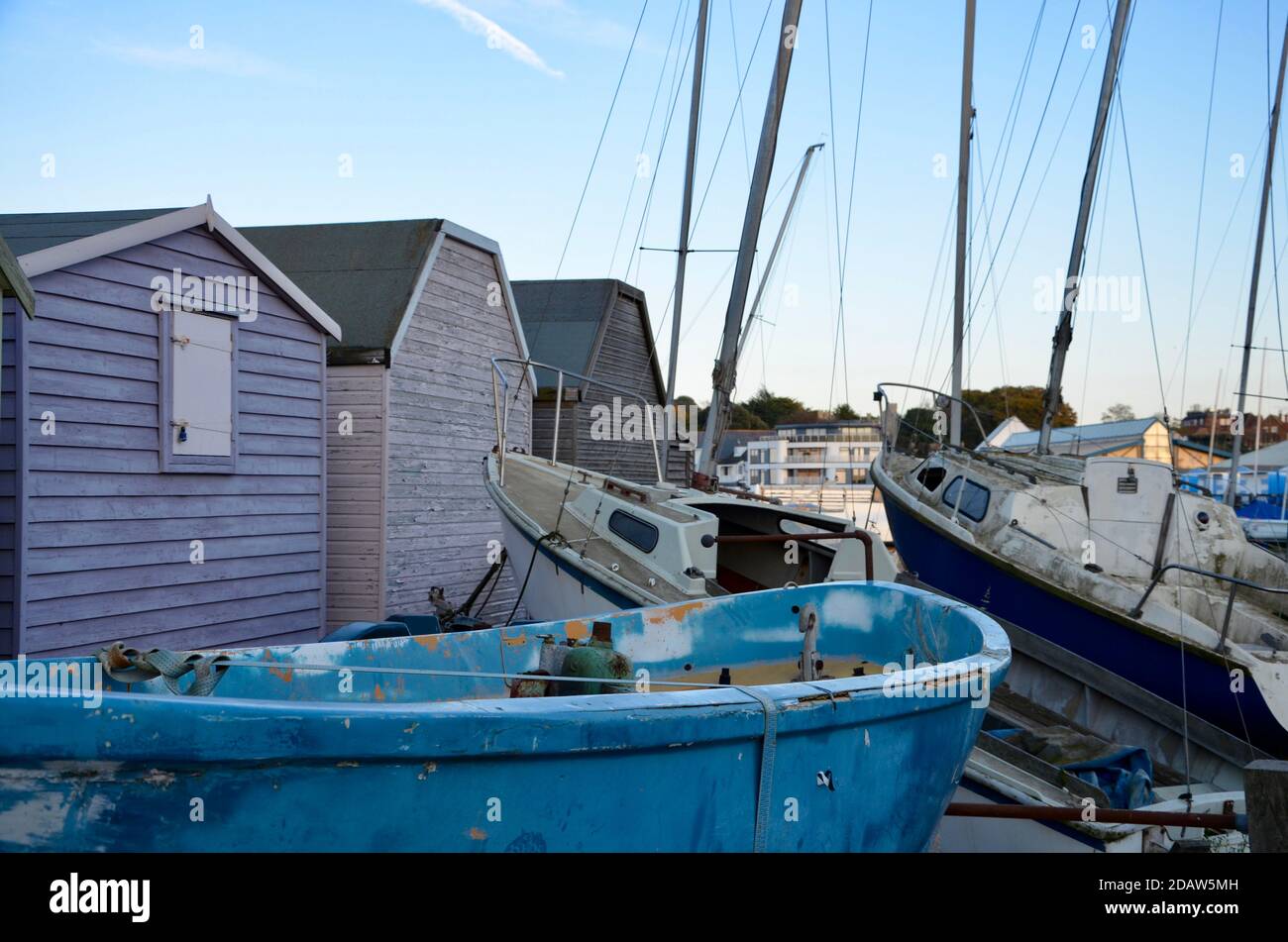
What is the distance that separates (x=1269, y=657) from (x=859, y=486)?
34.7 meters

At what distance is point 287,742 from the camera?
3260mm

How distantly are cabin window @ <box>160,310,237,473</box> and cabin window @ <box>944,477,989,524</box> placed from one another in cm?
814

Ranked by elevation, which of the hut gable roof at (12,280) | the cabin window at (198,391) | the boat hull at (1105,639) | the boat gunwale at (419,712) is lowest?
the boat hull at (1105,639)

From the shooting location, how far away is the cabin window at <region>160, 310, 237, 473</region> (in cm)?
899

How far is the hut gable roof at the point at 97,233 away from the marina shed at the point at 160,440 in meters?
0.02

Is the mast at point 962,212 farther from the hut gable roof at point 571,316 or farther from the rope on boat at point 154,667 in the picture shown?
the rope on boat at point 154,667

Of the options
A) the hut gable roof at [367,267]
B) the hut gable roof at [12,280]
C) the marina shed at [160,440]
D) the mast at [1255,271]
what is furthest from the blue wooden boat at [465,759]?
the mast at [1255,271]

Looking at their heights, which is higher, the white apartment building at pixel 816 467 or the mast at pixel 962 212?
the mast at pixel 962 212

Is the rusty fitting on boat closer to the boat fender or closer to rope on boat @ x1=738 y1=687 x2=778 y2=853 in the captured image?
the boat fender

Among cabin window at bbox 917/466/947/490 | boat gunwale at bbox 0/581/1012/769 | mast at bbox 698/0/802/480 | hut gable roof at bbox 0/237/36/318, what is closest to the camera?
boat gunwale at bbox 0/581/1012/769

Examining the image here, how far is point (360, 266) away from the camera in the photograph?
13.6 metres

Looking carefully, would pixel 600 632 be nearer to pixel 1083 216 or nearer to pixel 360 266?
pixel 360 266

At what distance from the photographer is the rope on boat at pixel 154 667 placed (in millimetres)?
3855

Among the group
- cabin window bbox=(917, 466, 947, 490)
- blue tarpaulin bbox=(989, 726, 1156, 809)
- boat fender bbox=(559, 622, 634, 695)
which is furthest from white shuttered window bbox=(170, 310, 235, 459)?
cabin window bbox=(917, 466, 947, 490)
